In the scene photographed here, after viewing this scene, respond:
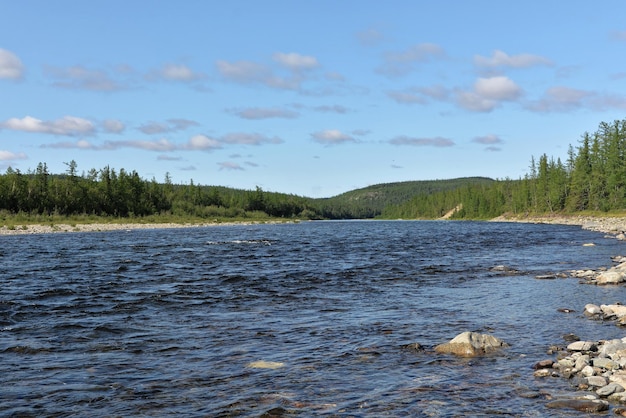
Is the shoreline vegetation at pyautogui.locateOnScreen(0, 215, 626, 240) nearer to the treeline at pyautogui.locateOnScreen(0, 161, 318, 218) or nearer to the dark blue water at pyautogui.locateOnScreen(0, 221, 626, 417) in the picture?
the treeline at pyautogui.locateOnScreen(0, 161, 318, 218)

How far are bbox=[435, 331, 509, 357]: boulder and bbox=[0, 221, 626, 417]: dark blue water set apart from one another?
43 centimetres

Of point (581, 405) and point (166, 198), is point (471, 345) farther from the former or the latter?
point (166, 198)

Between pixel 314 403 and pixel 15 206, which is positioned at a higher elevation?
pixel 15 206

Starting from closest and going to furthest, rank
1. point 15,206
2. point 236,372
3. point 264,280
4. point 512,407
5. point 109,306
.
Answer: point 512,407
point 236,372
point 109,306
point 264,280
point 15,206

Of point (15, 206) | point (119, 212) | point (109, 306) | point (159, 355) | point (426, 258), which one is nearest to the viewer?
point (159, 355)

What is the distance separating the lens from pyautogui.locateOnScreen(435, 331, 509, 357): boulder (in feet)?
41.2

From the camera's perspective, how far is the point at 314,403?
9.44 metres

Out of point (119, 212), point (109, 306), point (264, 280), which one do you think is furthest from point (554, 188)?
point (109, 306)

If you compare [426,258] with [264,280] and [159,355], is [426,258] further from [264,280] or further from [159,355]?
[159,355]

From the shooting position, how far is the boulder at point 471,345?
495 inches

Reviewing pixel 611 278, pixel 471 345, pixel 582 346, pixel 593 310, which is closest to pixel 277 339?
pixel 471 345

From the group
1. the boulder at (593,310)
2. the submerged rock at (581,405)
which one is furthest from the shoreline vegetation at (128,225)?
the submerged rock at (581,405)

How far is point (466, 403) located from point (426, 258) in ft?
97.0

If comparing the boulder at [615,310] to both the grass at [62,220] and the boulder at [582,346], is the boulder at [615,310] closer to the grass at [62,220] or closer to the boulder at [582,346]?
the boulder at [582,346]
